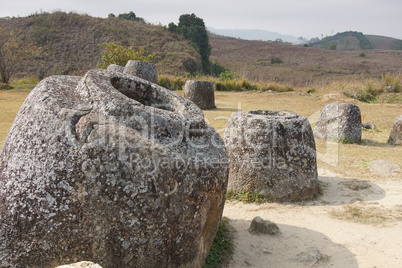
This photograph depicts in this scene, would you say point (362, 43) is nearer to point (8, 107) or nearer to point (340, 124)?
point (340, 124)

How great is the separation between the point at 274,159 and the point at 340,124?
13.2 ft

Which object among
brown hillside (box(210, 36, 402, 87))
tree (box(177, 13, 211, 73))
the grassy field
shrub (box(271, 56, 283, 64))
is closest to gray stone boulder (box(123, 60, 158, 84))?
the grassy field

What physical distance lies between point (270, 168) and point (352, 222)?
114cm

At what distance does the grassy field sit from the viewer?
6648mm

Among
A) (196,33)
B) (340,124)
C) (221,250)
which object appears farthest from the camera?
(196,33)

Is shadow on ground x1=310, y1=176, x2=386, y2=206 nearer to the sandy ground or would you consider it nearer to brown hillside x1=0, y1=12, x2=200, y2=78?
the sandy ground

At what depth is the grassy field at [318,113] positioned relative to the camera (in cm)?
665

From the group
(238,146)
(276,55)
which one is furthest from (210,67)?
(238,146)

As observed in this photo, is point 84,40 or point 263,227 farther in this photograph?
point 84,40

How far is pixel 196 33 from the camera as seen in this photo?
138ft

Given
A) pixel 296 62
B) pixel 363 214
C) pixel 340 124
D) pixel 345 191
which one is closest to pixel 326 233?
pixel 363 214

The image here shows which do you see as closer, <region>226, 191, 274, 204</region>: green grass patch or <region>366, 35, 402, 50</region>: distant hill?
<region>226, 191, 274, 204</region>: green grass patch

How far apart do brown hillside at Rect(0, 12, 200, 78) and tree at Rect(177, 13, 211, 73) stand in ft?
3.93

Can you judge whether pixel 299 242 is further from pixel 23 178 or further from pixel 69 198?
pixel 23 178
